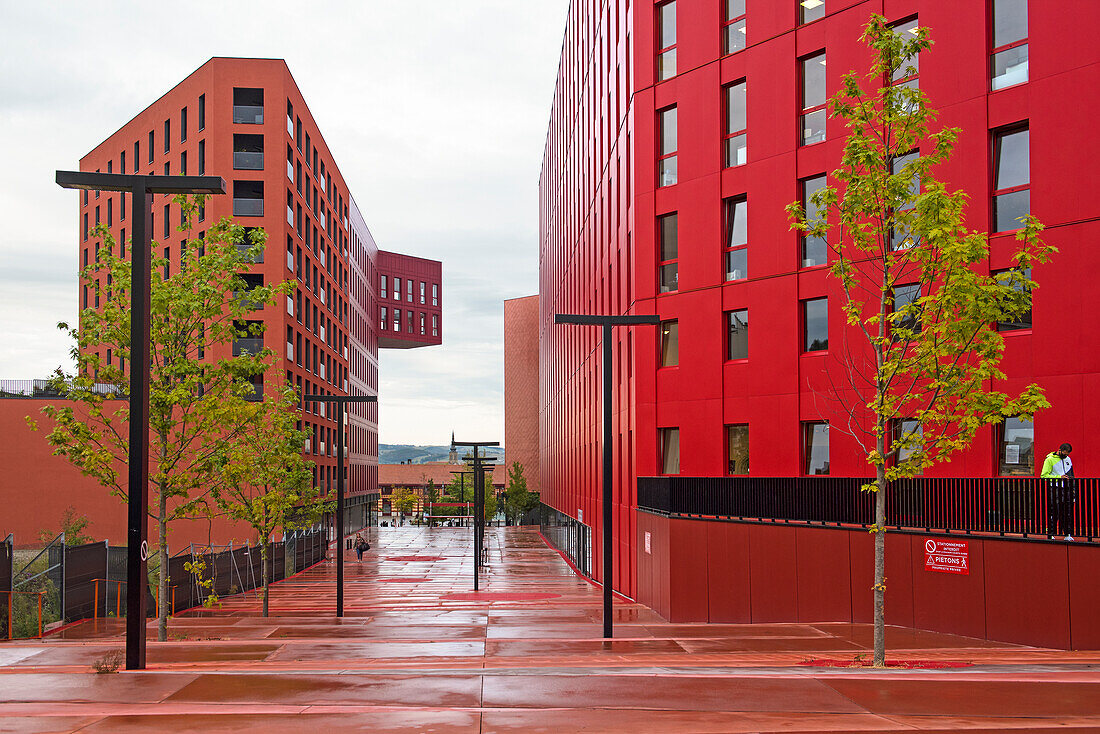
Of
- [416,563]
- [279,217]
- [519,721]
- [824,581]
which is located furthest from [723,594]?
[279,217]

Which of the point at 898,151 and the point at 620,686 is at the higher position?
→ the point at 898,151

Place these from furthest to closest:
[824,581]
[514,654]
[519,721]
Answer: [824,581], [514,654], [519,721]

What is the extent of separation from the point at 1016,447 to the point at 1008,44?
854 cm

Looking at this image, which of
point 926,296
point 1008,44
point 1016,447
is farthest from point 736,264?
point 926,296

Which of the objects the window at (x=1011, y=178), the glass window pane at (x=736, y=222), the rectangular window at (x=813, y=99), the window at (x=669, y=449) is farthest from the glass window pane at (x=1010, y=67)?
the window at (x=669, y=449)

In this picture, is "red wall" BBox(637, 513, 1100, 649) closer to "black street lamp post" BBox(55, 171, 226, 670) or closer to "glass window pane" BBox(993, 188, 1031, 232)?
"glass window pane" BBox(993, 188, 1031, 232)

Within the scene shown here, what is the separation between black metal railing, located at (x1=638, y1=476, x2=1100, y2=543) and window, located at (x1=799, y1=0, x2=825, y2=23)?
1216 centimetres

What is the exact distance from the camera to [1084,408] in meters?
18.5

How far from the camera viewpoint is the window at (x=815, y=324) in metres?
24.1

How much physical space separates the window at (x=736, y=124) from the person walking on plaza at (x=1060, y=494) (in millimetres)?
13047

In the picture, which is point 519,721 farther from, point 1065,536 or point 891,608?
point 891,608

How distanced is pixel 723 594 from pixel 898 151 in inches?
495

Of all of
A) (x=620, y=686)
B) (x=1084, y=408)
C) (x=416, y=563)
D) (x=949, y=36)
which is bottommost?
(x=416, y=563)

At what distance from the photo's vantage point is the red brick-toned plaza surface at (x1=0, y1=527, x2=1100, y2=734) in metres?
7.91
